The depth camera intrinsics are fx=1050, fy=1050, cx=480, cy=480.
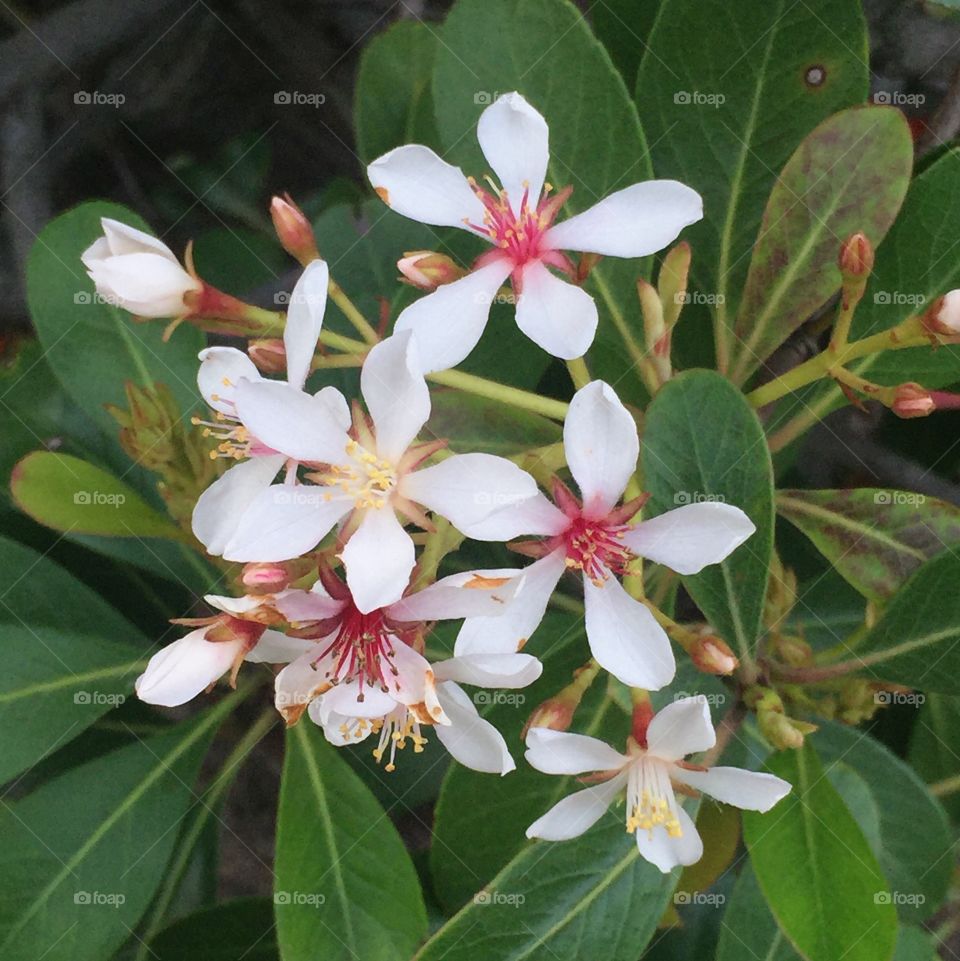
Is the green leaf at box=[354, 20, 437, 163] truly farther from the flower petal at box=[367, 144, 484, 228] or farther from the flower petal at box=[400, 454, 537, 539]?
the flower petal at box=[400, 454, 537, 539]

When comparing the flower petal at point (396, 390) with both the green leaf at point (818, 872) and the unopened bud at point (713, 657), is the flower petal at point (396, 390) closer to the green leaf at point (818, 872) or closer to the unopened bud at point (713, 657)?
the unopened bud at point (713, 657)

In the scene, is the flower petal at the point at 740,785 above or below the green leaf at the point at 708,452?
below

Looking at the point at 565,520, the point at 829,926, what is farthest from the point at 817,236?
the point at 829,926

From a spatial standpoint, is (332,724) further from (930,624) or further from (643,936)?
(930,624)
